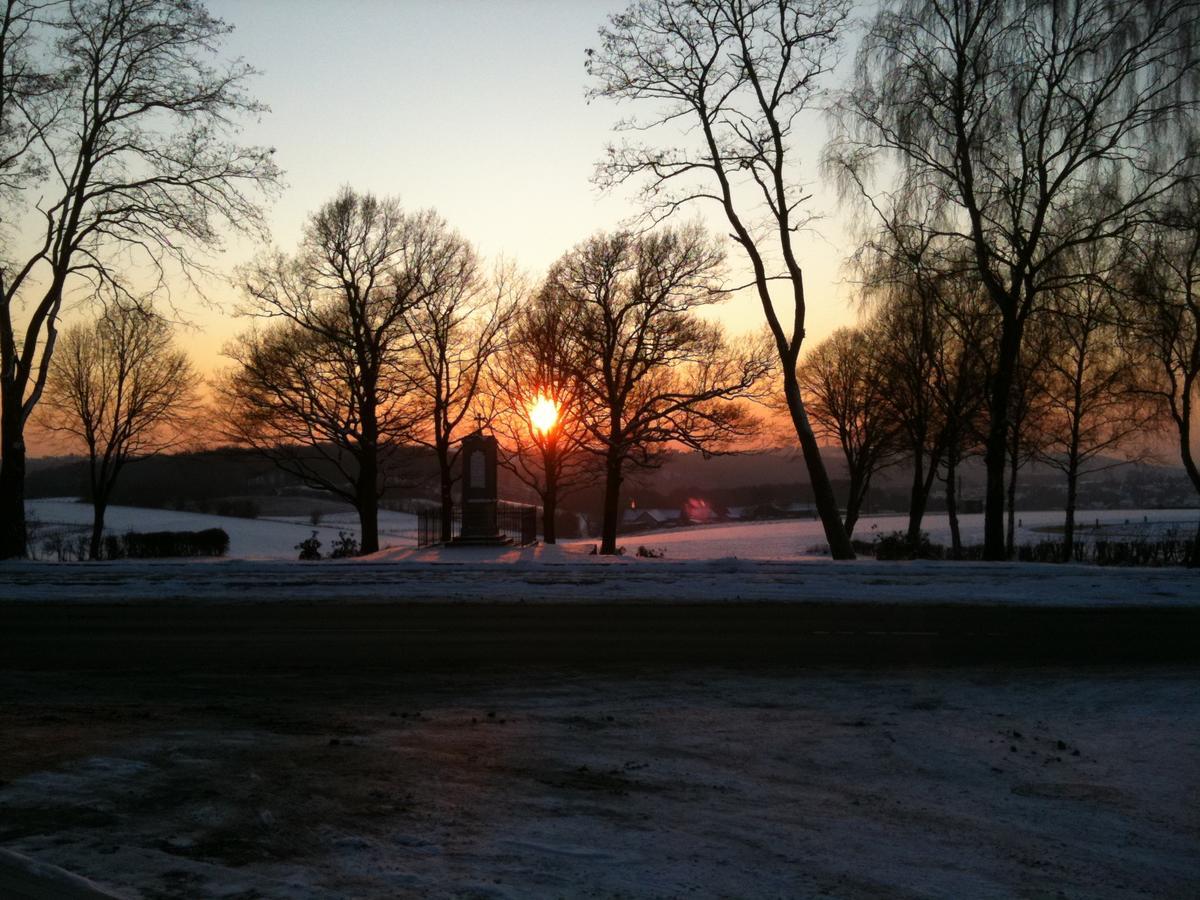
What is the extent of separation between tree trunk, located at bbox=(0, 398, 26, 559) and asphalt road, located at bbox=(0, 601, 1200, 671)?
9.59 m

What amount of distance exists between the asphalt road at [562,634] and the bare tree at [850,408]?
33129 mm

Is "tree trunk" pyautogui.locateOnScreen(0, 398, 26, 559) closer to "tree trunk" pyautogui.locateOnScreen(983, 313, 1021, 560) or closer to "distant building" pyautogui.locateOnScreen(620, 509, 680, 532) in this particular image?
"tree trunk" pyautogui.locateOnScreen(983, 313, 1021, 560)

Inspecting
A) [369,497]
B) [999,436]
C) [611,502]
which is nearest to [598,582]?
[999,436]

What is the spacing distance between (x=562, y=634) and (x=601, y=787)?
18.7 feet

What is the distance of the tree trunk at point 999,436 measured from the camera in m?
22.7

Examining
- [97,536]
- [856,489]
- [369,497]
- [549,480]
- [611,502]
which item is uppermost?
[549,480]

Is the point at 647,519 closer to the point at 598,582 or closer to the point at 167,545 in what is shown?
the point at 167,545

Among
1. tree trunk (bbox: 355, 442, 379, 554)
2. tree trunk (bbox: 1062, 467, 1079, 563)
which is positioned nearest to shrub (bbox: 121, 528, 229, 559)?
tree trunk (bbox: 355, 442, 379, 554)

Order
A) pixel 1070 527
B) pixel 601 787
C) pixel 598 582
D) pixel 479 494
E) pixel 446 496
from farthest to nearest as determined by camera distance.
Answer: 1. pixel 1070 527
2. pixel 446 496
3. pixel 479 494
4. pixel 598 582
5. pixel 601 787

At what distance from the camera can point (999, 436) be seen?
2317cm

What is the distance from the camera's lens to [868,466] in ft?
160

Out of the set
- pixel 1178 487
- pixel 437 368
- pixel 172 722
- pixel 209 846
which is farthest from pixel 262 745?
pixel 1178 487

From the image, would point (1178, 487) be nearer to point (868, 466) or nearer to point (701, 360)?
point (868, 466)

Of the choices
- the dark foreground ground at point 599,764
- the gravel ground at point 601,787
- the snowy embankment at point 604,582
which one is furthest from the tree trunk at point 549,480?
the gravel ground at point 601,787
